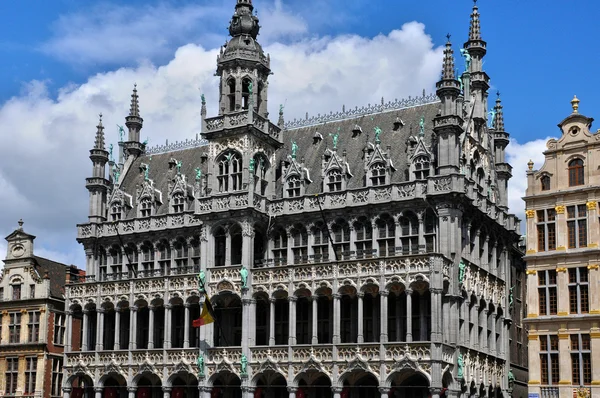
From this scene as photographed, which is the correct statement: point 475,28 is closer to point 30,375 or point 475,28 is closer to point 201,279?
point 201,279

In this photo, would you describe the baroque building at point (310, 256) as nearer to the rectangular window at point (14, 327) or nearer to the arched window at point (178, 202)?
the arched window at point (178, 202)

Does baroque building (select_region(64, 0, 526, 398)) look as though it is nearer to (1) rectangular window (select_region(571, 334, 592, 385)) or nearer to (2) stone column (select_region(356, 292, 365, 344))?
(2) stone column (select_region(356, 292, 365, 344))

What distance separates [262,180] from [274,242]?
15.0 feet

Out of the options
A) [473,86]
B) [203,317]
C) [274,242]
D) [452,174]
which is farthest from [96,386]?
[473,86]

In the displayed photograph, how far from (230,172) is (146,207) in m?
10.5

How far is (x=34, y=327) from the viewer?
8150cm

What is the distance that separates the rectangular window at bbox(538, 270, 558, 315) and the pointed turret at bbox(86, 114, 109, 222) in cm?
3656

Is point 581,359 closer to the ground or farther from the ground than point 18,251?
closer to the ground

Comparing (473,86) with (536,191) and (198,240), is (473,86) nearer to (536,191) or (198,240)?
(536,191)

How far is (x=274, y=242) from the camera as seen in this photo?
2741 inches

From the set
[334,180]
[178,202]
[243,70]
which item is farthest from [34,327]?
[334,180]

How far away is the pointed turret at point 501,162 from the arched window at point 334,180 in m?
12.9

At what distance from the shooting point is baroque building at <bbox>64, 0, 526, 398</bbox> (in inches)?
2457

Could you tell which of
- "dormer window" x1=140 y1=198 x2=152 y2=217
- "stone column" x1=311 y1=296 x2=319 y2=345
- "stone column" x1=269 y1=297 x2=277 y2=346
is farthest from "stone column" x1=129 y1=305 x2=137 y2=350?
"stone column" x1=311 y1=296 x2=319 y2=345
